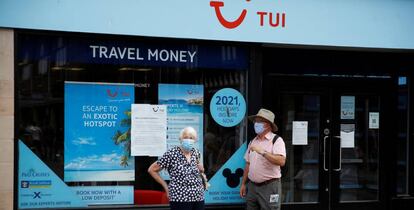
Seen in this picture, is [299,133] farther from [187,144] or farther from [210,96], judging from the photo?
[187,144]

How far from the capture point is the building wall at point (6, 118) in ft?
23.2

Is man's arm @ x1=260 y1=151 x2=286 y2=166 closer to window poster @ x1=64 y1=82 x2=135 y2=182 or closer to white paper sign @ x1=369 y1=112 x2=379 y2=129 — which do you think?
window poster @ x1=64 y1=82 x2=135 y2=182

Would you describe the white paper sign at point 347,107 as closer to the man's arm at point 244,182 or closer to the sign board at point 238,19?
the sign board at point 238,19

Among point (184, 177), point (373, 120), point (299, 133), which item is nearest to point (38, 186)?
point (184, 177)

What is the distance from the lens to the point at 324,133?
29.2 feet

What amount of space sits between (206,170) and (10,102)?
2675 millimetres

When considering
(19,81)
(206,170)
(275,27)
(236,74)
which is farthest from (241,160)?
(19,81)

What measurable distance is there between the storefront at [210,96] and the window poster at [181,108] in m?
0.01

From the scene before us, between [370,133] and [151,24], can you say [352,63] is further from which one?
[151,24]

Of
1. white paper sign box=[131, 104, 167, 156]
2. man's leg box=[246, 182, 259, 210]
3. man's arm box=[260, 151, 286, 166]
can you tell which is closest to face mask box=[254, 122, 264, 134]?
man's arm box=[260, 151, 286, 166]

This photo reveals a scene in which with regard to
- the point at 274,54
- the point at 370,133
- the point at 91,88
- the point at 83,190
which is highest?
the point at 274,54

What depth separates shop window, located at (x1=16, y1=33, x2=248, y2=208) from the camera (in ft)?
24.1

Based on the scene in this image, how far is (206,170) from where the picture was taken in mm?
8164

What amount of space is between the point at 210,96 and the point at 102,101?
1.45 metres
